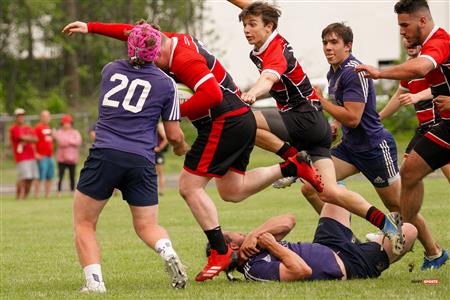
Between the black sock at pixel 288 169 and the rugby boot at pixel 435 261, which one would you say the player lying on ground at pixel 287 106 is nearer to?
the black sock at pixel 288 169

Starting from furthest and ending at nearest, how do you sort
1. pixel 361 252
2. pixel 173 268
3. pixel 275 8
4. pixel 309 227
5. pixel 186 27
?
pixel 186 27
pixel 309 227
pixel 275 8
pixel 361 252
pixel 173 268

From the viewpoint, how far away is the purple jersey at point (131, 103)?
7.76 metres

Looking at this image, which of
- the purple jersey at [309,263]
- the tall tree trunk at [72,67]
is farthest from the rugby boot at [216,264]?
the tall tree trunk at [72,67]

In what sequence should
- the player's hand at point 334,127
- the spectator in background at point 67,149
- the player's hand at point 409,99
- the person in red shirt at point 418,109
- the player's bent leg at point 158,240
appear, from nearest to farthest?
the player's bent leg at point 158,240 → the player's hand at point 409,99 → the player's hand at point 334,127 → the person in red shirt at point 418,109 → the spectator in background at point 67,149

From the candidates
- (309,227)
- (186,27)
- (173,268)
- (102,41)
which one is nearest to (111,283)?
(173,268)

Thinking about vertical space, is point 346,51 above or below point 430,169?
above

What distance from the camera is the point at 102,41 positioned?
53.5 meters

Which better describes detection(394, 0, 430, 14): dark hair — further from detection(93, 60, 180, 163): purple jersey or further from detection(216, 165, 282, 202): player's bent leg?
detection(93, 60, 180, 163): purple jersey

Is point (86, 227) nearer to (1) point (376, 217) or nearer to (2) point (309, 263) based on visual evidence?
(2) point (309, 263)

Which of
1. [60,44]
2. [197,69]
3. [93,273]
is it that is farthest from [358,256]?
[60,44]

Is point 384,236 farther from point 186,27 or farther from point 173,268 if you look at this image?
point 186,27

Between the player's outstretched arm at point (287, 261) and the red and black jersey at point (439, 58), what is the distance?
1.77 m

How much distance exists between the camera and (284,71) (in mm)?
8953

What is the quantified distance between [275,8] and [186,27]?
133ft
